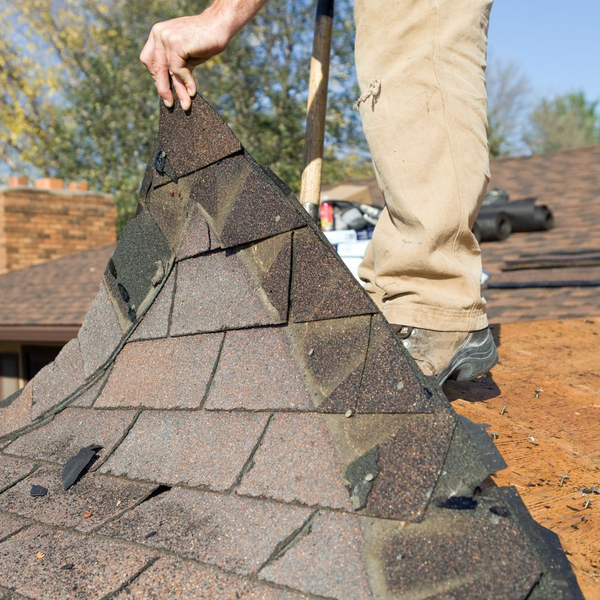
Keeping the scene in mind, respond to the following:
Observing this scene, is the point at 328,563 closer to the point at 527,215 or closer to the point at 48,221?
the point at 527,215

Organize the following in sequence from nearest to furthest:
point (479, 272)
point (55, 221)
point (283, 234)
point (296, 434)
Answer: point (296, 434), point (283, 234), point (479, 272), point (55, 221)

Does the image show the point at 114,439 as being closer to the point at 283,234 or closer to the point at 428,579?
the point at 283,234

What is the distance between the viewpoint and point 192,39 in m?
1.80

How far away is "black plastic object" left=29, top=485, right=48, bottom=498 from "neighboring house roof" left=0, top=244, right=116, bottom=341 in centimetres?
625

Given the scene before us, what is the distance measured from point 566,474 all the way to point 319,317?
0.71m

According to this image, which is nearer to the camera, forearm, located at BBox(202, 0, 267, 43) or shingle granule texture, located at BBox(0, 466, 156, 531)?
shingle granule texture, located at BBox(0, 466, 156, 531)

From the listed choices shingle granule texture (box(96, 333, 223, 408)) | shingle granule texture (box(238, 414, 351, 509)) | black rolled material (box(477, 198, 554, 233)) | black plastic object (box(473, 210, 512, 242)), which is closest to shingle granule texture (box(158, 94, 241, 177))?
shingle granule texture (box(96, 333, 223, 408))

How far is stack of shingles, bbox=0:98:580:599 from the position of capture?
1.18 m

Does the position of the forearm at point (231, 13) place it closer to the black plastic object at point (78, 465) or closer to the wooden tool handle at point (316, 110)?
Answer: the wooden tool handle at point (316, 110)

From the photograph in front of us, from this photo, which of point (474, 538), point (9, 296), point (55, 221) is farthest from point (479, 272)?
point (55, 221)

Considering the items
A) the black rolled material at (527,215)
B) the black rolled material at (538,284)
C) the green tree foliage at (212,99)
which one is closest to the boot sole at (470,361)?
the black rolled material at (538,284)

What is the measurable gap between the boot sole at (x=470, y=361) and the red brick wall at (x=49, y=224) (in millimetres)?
12146

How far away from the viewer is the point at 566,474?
65.2 inches

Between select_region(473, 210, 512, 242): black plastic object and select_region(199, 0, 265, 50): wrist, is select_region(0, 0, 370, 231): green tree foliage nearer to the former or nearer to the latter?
select_region(473, 210, 512, 242): black plastic object
